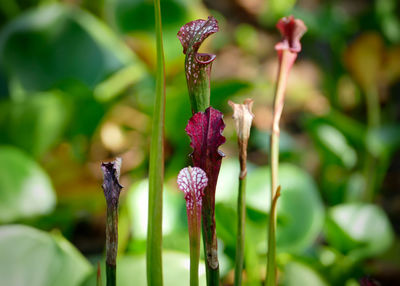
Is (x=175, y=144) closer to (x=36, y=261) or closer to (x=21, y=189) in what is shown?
(x=21, y=189)

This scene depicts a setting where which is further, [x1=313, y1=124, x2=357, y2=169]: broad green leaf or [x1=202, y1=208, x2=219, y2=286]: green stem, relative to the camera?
[x1=313, y1=124, x2=357, y2=169]: broad green leaf

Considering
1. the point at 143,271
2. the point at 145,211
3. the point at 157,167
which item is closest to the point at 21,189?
the point at 145,211

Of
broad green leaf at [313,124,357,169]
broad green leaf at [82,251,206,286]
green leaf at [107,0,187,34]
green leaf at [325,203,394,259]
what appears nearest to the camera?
broad green leaf at [82,251,206,286]

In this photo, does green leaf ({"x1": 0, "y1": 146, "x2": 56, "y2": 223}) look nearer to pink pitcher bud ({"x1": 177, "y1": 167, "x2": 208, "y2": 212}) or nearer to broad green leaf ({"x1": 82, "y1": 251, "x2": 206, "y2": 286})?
broad green leaf ({"x1": 82, "y1": 251, "x2": 206, "y2": 286})

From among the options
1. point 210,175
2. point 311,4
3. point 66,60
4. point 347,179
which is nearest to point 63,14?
point 66,60

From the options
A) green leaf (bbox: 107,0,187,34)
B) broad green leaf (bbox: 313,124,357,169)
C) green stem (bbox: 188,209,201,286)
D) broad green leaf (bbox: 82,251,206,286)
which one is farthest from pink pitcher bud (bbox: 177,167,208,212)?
green leaf (bbox: 107,0,187,34)

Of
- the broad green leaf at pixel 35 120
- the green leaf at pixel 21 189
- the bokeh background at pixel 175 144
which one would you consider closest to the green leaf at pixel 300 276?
the bokeh background at pixel 175 144
